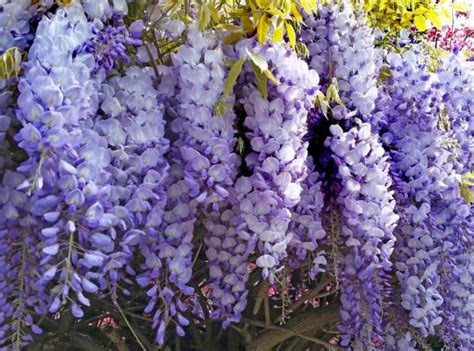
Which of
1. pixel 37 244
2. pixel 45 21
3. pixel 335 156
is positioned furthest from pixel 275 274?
pixel 45 21

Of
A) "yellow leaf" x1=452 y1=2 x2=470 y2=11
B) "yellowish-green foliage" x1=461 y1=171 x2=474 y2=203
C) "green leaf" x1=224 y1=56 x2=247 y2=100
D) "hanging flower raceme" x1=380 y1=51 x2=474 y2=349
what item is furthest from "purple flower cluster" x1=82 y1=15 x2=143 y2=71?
"yellow leaf" x1=452 y1=2 x2=470 y2=11

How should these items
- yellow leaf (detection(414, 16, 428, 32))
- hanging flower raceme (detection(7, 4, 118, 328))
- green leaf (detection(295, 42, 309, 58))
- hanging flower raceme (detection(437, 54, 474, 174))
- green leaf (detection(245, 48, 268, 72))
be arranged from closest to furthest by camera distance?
hanging flower raceme (detection(7, 4, 118, 328))
green leaf (detection(245, 48, 268, 72))
green leaf (detection(295, 42, 309, 58))
hanging flower raceme (detection(437, 54, 474, 174))
yellow leaf (detection(414, 16, 428, 32))

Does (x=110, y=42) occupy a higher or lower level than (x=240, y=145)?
higher

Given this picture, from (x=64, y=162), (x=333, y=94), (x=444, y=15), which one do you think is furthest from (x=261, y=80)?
(x=444, y=15)

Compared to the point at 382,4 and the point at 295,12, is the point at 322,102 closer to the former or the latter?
the point at 295,12

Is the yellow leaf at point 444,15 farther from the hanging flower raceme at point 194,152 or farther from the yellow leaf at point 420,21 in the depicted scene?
the hanging flower raceme at point 194,152

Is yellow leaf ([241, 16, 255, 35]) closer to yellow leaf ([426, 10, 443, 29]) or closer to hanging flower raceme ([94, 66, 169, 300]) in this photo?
hanging flower raceme ([94, 66, 169, 300])
